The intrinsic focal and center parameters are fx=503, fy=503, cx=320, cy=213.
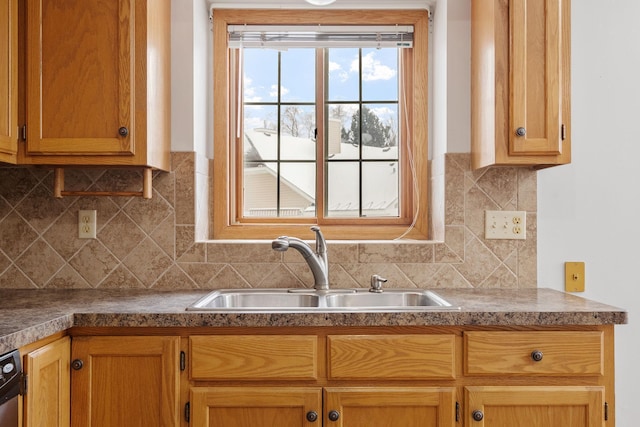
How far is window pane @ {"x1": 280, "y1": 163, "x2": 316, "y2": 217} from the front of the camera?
239cm

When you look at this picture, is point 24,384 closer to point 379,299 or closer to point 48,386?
point 48,386

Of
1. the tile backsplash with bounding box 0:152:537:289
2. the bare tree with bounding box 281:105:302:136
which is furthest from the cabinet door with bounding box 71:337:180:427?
the bare tree with bounding box 281:105:302:136

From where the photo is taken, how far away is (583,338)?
1.56 meters

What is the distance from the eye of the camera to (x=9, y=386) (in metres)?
1.22

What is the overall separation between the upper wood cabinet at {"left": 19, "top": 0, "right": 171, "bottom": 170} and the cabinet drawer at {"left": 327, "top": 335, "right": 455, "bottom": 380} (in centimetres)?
102

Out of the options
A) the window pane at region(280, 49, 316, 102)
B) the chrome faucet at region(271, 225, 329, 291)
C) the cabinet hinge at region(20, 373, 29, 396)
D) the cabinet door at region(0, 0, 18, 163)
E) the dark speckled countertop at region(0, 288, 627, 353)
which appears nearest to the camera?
the cabinet hinge at region(20, 373, 29, 396)

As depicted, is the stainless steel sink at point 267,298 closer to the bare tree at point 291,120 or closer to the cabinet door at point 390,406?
the cabinet door at point 390,406

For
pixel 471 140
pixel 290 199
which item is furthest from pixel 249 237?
pixel 471 140

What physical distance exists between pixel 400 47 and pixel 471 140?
1.85 ft

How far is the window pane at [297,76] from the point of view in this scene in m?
2.40

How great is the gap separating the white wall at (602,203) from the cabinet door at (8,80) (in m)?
2.06

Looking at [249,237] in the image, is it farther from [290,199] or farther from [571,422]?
[571,422]

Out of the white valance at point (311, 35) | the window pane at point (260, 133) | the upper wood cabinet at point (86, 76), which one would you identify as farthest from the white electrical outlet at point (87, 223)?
the white valance at point (311, 35)

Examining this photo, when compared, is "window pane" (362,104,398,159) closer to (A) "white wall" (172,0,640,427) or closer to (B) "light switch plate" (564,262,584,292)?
(A) "white wall" (172,0,640,427)
